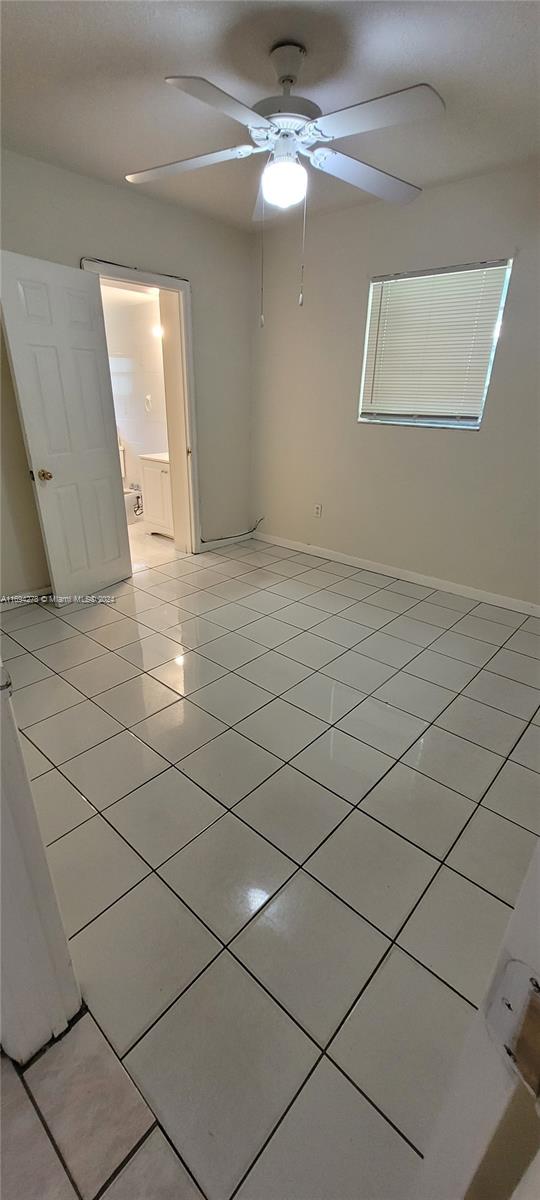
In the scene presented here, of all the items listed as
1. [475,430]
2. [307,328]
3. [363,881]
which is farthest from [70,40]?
[363,881]

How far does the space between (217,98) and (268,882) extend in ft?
8.03

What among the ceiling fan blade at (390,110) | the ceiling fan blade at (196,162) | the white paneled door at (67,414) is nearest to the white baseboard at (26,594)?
the white paneled door at (67,414)

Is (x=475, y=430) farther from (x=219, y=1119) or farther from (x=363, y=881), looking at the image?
(x=219, y=1119)

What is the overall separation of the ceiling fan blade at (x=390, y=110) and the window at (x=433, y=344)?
163 centimetres

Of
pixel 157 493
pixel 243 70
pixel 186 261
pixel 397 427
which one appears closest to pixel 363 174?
pixel 243 70

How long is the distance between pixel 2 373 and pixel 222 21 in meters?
1.98

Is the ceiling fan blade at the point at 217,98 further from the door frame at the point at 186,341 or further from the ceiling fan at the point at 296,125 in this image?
the door frame at the point at 186,341

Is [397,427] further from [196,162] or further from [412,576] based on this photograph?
[196,162]

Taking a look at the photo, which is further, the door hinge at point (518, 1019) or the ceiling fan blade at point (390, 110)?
the ceiling fan blade at point (390, 110)

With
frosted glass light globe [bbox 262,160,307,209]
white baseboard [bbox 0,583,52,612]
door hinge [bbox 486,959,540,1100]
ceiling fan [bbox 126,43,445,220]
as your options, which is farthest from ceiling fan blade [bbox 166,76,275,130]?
white baseboard [bbox 0,583,52,612]

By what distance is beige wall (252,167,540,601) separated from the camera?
290 cm

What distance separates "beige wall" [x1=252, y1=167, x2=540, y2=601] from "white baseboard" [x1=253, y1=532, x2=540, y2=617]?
0.16 ft

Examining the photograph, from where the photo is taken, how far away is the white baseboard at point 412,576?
3339mm

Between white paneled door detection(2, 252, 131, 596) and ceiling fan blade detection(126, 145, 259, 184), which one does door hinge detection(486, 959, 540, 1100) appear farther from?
white paneled door detection(2, 252, 131, 596)
